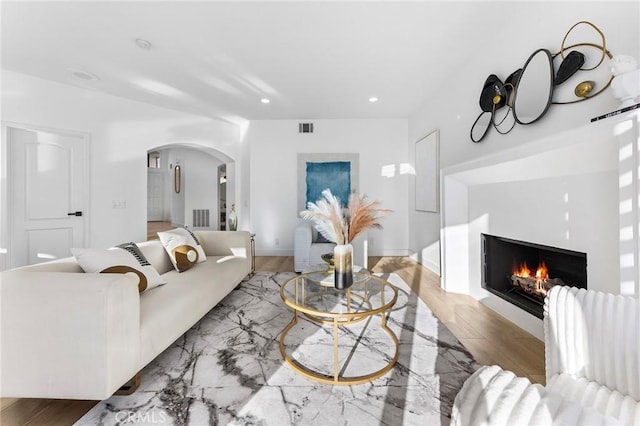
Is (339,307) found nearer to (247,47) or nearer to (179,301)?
(179,301)

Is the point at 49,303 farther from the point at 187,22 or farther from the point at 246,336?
the point at 187,22

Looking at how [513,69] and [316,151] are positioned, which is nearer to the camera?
[513,69]

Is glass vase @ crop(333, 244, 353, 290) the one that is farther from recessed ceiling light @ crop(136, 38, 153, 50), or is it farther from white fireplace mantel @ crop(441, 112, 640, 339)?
recessed ceiling light @ crop(136, 38, 153, 50)

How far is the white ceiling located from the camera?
82.6 inches

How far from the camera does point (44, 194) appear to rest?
10.9ft

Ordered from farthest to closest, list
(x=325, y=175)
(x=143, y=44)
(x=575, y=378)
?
1. (x=325, y=175)
2. (x=143, y=44)
3. (x=575, y=378)

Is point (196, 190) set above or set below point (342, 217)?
above

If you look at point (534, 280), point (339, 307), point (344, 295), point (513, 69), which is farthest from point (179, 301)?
point (513, 69)

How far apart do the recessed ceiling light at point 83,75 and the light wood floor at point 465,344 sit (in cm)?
344

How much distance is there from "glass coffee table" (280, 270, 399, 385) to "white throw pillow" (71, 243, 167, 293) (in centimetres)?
94

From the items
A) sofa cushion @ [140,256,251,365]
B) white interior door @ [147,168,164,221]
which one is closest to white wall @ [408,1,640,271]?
sofa cushion @ [140,256,251,365]

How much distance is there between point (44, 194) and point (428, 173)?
5.28m

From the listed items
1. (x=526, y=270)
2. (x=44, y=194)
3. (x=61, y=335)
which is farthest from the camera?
(x=44, y=194)

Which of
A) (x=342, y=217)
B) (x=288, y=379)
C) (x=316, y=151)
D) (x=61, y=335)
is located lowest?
(x=288, y=379)
